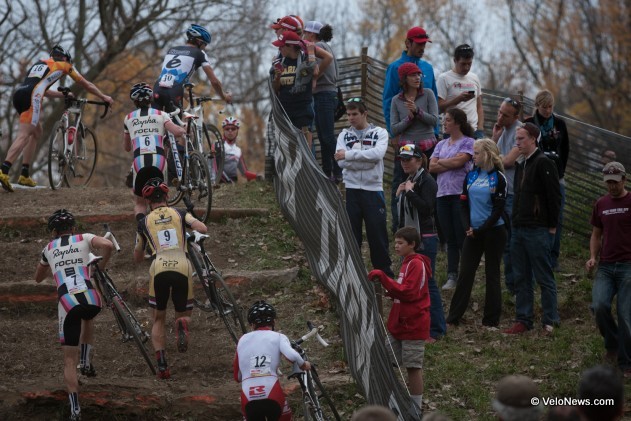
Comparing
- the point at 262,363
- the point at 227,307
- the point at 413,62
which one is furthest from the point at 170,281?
the point at 413,62

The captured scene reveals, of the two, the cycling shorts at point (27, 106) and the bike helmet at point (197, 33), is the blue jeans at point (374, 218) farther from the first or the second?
the cycling shorts at point (27, 106)

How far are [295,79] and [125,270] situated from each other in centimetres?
327

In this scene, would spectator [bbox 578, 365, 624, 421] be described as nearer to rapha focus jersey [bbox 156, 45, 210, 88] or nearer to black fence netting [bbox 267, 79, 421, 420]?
black fence netting [bbox 267, 79, 421, 420]

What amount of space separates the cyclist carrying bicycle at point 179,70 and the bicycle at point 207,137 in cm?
30

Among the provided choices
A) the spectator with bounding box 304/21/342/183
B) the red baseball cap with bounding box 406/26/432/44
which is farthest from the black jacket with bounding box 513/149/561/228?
the spectator with bounding box 304/21/342/183

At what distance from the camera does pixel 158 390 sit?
31.9ft

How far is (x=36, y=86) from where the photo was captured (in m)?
14.7

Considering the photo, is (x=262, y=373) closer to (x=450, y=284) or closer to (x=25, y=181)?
(x=450, y=284)

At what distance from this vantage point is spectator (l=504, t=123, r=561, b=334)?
423 inches

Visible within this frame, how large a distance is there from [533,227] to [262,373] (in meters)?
3.91

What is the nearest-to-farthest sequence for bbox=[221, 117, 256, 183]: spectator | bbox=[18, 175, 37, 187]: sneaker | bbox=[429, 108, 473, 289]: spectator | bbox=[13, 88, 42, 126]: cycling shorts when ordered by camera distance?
bbox=[429, 108, 473, 289]: spectator, bbox=[13, 88, 42, 126]: cycling shorts, bbox=[18, 175, 37, 187]: sneaker, bbox=[221, 117, 256, 183]: spectator

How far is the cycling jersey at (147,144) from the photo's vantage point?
39.5ft

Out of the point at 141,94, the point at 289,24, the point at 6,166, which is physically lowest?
the point at 6,166

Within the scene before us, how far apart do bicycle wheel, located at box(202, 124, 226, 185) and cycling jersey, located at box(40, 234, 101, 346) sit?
4.85m
